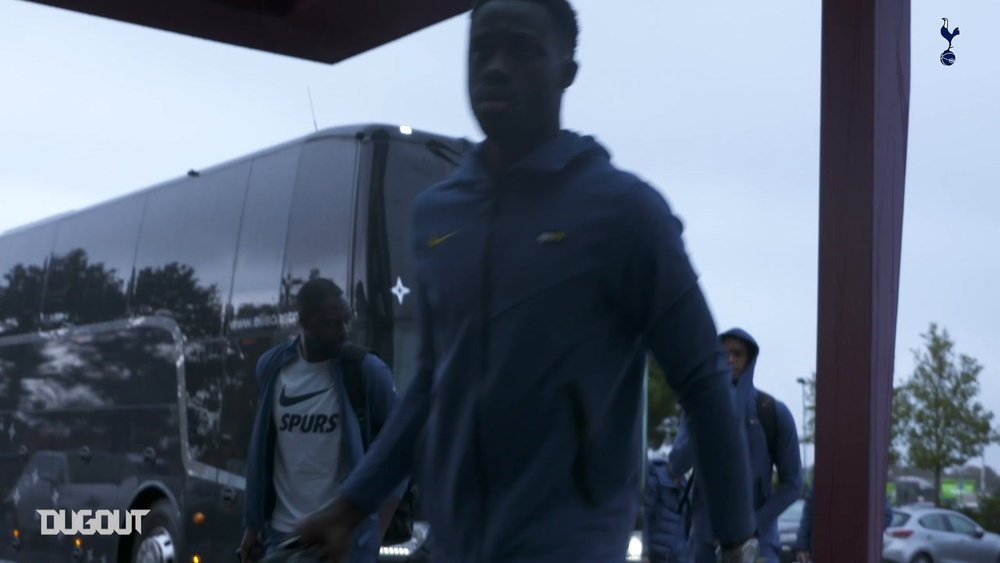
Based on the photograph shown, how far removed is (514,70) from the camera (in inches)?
112

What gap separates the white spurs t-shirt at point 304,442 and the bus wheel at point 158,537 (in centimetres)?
693

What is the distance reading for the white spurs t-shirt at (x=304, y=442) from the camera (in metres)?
6.82

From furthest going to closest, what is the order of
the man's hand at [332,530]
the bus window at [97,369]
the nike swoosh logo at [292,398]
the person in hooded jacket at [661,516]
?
the bus window at [97,369] → the person in hooded jacket at [661,516] → the nike swoosh logo at [292,398] → the man's hand at [332,530]

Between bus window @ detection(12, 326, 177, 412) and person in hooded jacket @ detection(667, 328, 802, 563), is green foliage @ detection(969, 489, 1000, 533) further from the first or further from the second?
person in hooded jacket @ detection(667, 328, 802, 563)

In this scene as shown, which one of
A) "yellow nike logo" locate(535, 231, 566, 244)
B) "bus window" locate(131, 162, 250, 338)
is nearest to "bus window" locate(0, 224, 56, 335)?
"bus window" locate(131, 162, 250, 338)

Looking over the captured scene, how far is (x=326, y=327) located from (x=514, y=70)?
4176mm

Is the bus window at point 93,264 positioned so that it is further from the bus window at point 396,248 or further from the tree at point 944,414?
the tree at point 944,414

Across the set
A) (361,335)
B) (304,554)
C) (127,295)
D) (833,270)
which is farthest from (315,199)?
(304,554)

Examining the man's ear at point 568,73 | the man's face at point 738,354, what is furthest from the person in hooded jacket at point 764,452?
the man's ear at point 568,73

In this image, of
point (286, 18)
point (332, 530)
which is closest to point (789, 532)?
point (286, 18)

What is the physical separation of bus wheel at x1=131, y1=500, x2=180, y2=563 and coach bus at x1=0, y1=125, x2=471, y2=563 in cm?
2

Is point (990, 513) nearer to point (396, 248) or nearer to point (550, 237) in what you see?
point (396, 248)

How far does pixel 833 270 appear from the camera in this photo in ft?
23.2

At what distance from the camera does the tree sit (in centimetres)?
5562
